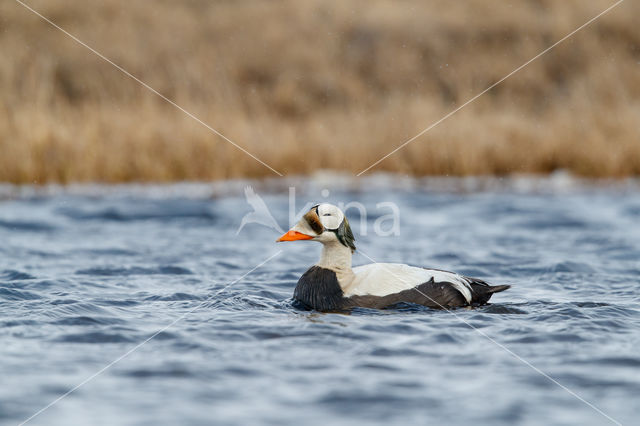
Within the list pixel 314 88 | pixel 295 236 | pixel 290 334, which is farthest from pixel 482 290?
pixel 314 88

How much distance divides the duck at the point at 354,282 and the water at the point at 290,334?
130 mm

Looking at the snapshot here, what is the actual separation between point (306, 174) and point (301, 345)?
952 cm

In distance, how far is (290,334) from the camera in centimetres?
618

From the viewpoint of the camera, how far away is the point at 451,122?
1591 centimetres

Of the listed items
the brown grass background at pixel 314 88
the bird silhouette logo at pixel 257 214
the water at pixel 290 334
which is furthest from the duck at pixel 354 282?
the brown grass background at pixel 314 88

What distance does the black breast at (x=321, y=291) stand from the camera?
268 inches

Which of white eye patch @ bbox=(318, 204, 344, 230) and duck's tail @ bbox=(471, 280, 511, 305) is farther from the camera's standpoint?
duck's tail @ bbox=(471, 280, 511, 305)

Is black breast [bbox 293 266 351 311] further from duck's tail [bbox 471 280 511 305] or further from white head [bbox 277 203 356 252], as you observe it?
duck's tail [bbox 471 280 511 305]

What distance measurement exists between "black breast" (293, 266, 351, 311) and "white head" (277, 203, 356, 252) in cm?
27

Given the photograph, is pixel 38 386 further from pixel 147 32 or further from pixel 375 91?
pixel 147 32

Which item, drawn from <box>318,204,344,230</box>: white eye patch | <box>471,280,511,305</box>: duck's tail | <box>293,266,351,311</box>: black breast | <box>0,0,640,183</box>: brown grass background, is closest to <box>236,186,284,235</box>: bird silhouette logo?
<box>0,0,640,183</box>: brown grass background

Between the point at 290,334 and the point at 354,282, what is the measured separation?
909 millimetres

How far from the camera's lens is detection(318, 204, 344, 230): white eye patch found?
6828mm

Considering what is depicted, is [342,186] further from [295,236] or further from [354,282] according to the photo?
[295,236]
